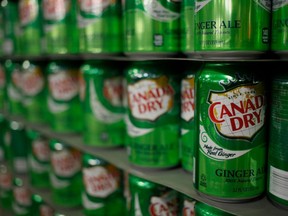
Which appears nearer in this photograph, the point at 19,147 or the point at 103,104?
the point at 103,104

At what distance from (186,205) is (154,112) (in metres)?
0.31

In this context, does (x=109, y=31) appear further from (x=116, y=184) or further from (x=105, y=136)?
(x=116, y=184)

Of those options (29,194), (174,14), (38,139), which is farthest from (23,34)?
(174,14)

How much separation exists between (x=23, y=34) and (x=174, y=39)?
1.10 m

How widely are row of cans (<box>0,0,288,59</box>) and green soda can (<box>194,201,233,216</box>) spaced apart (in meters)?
0.41

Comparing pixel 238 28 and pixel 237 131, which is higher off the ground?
pixel 238 28

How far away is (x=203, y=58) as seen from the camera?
3.11 ft

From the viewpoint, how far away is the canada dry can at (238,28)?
2.84 ft

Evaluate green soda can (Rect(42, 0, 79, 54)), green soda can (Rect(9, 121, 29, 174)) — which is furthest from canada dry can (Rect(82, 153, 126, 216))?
green soda can (Rect(9, 121, 29, 174))

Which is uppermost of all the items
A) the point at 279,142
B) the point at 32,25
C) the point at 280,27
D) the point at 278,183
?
the point at 32,25

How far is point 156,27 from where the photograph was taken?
1118 mm

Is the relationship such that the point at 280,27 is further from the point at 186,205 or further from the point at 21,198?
the point at 21,198

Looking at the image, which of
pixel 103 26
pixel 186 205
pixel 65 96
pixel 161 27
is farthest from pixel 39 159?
pixel 161 27

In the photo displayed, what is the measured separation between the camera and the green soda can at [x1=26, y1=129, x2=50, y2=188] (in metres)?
1.94
